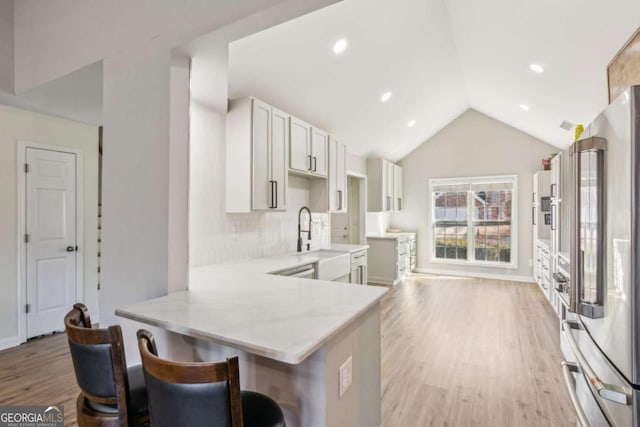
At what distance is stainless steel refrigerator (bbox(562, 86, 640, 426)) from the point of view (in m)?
1.02

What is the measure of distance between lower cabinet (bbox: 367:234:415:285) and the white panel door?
176 inches

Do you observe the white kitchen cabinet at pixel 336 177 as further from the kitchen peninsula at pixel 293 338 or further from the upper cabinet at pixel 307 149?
the kitchen peninsula at pixel 293 338

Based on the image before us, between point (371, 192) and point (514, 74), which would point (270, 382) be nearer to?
point (514, 74)

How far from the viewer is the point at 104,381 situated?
116cm

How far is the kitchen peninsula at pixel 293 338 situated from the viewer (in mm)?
1126

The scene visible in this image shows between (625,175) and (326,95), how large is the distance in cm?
321

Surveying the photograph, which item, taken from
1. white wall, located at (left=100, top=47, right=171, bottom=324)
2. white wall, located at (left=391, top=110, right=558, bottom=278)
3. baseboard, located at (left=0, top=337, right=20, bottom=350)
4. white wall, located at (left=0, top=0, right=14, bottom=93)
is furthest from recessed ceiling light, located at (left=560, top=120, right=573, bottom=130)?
baseboard, located at (left=0, top=337, right=20, bottom=350)

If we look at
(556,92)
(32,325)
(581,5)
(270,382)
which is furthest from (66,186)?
(556,92)

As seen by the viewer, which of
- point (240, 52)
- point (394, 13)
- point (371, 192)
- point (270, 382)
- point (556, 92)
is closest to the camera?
point (270, 382)

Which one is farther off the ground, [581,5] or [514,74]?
[514,74]

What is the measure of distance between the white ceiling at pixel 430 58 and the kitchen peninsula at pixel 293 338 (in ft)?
7.07

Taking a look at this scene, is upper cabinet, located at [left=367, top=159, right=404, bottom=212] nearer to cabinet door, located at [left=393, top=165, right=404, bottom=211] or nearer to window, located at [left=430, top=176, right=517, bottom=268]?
cabinet door, located at [left=393, top=165, right=404, bottom=211]

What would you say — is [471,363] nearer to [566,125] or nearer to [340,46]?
[340,46]

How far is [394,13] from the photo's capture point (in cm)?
319
